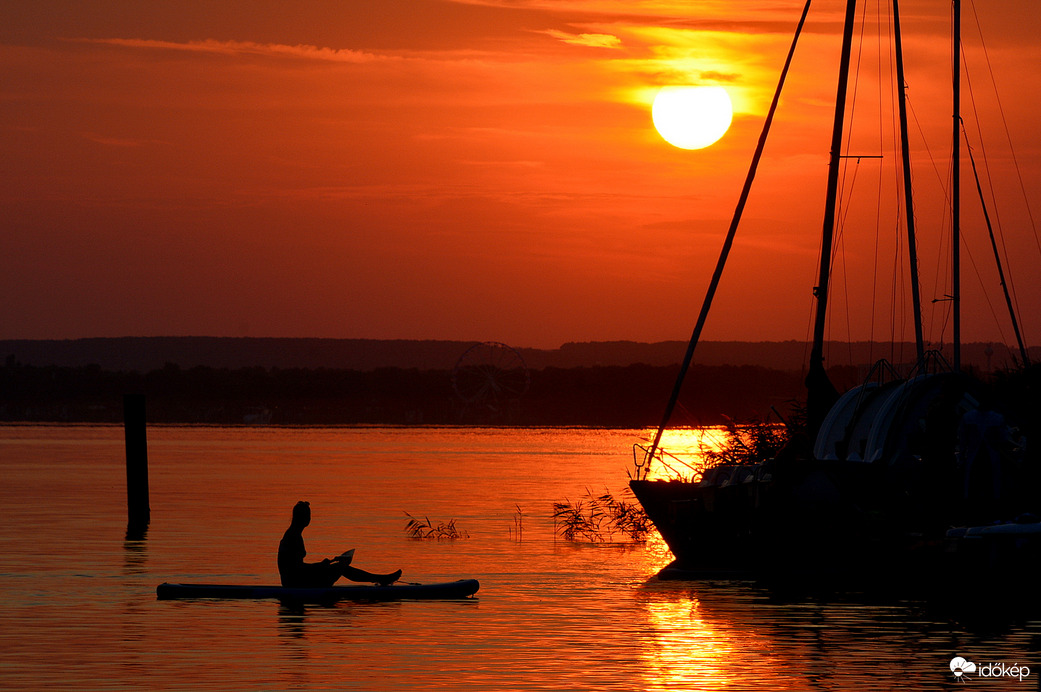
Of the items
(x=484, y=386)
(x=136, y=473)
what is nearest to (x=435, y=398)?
(x=484, y=386)

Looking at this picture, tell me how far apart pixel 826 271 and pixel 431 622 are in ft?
47.9

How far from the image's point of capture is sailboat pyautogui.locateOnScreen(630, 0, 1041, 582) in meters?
33.4

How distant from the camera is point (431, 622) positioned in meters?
28.5

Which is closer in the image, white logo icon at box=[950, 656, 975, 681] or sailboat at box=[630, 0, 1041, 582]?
white logo icon at box=[950, 656, 975, 681]

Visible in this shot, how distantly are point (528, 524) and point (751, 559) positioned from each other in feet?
50.7

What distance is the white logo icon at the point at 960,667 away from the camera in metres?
23.2

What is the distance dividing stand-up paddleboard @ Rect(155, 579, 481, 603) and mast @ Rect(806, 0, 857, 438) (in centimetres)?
1140

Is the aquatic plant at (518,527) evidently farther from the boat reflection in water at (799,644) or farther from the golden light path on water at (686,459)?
the boat reflection in water at (799,644)

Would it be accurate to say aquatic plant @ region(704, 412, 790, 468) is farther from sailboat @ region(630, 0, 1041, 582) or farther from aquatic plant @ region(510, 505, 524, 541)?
aquatic plant @ region(510, 505, 524, 541)

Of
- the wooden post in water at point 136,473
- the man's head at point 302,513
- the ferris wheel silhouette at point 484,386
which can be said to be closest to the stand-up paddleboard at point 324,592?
the man's head at point 302,513

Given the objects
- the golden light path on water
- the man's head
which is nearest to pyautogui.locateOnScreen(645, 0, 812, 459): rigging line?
A: the golden light path on water

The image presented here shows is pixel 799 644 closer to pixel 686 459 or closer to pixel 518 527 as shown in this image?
pixel 518 527

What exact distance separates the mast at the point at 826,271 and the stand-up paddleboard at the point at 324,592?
11.4 metres

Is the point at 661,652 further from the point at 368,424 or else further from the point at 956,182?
the point at 368,424
